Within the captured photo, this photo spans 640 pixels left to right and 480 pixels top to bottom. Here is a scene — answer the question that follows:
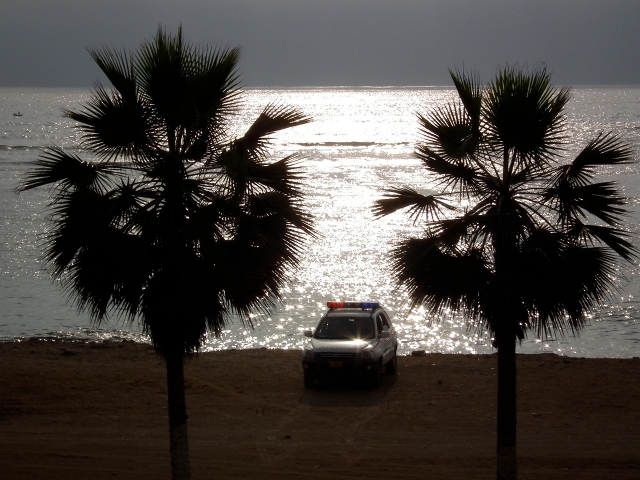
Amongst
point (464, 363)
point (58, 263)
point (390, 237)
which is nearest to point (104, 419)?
point (58, 263)

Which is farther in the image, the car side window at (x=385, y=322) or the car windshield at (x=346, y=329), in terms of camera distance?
the car side window at (x=385, y=322)

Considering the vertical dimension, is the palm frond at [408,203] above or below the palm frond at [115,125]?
below

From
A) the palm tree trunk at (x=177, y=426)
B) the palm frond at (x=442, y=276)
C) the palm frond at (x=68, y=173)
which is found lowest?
the palm tree trunk at (x=177, y=426)

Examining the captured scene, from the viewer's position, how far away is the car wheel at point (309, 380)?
53.6 ft

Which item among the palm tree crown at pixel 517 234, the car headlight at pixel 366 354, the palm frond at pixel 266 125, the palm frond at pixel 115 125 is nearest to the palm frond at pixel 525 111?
the palm tree crown at pixel 517 234

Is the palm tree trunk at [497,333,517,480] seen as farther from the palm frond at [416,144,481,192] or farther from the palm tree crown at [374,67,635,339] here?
the palm frond at [416,144,481,192]

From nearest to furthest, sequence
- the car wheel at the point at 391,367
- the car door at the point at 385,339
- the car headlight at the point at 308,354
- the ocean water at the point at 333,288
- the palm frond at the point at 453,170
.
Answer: the palm frond at the point at 453,170 < the car headlight at the point at 308,354 < the car door at the point at 385,339 < the car wheel at the point at 391,367 < the ocean water at the point at 333,288

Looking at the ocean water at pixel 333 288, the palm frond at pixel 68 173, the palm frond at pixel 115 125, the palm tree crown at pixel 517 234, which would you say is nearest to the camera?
the palm tree crown at pixel 517 234

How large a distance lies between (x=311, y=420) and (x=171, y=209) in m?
6.81

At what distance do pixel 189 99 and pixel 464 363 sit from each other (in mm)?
12653

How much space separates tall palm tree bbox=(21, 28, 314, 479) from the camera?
27.8 feet

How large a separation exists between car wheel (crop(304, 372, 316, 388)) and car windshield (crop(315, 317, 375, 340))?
0.84m

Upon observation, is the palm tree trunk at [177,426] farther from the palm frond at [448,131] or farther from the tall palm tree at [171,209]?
the palm frond at [448,131]

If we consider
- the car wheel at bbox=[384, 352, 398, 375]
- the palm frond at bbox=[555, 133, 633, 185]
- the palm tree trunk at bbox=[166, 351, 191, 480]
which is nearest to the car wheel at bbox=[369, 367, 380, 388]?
the car wheel at bbox=[384, 352, 398, 375]
